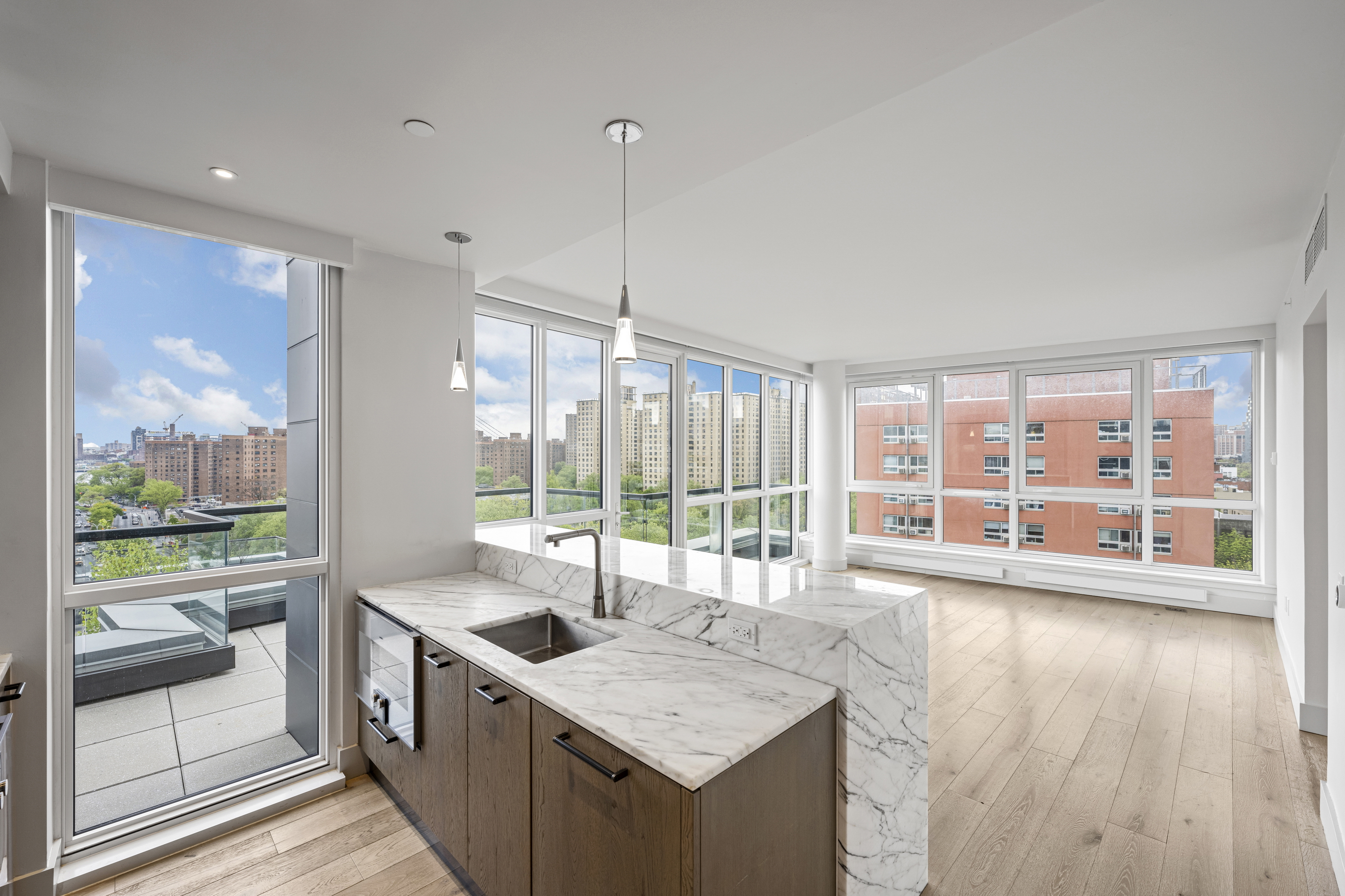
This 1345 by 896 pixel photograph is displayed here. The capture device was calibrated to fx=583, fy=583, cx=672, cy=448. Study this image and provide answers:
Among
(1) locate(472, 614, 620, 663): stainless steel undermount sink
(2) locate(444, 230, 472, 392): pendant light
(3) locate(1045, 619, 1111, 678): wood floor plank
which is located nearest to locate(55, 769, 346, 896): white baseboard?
(1) locate(472, 614, 620, 663): stainless steel undermount sink

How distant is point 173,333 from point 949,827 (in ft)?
11.8

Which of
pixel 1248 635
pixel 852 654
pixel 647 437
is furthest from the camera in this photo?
pixel 647 437

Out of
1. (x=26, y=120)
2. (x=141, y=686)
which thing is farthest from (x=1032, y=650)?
(x=26, y=120)

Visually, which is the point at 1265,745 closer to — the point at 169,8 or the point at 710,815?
the point at 710,815

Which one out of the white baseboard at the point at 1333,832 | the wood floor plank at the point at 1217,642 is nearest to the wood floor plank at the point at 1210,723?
the wood floor plank at the point at 1217,642

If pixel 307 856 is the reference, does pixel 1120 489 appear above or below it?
above

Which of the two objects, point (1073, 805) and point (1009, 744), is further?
point (1009, 744)

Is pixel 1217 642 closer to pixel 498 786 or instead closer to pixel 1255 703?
pixel 1255 703

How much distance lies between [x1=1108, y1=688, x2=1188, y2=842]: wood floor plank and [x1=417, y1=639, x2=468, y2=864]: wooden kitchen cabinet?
8.28 ft

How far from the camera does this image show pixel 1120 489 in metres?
5.86

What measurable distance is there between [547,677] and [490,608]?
31.4 inches

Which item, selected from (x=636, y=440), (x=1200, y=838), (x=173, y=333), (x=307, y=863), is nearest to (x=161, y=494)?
(x=173, y=333)

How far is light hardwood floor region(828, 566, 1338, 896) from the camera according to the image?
2.07 metres

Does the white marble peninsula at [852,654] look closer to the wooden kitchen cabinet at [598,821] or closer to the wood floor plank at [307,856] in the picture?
the wooden kitchen cabinet at [598,821]
